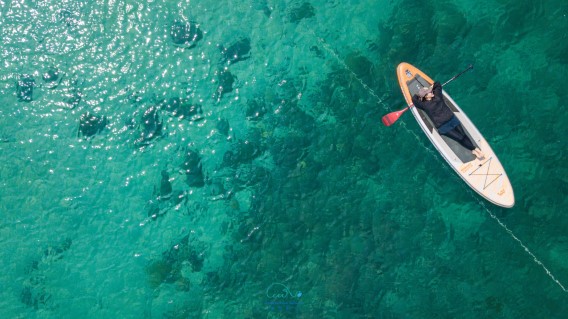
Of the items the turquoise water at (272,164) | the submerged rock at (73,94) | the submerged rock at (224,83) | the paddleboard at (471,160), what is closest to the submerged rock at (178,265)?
the turquoise water at (272,164)

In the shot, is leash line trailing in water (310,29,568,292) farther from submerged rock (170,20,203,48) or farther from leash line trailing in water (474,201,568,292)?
submerged rock (170,20,203,48)

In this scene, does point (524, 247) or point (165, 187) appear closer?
point (524, 247)

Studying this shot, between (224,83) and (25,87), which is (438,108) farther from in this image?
(25,87)

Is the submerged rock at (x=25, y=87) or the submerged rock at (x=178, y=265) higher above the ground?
the submerged rock at (x=25, y=87)

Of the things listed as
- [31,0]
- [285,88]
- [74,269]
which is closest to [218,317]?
[74,269]

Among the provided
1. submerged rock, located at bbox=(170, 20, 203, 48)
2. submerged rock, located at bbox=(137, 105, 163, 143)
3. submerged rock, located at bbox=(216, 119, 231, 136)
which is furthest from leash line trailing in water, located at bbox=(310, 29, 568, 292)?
submerged rock, located at bbox=(137, 105, 163, 143)

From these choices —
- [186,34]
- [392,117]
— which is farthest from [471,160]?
[186,34]

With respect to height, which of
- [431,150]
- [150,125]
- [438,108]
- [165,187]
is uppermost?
[438,108]

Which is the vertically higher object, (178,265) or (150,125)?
(150,125)

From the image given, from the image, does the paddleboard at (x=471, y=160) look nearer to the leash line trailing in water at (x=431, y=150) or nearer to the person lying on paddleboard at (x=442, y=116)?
the person lying on paddleboard at (x=442, y=116)
